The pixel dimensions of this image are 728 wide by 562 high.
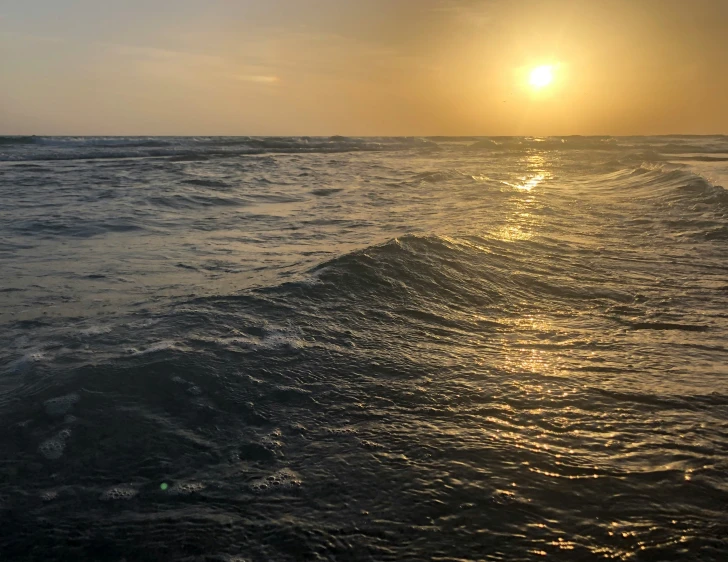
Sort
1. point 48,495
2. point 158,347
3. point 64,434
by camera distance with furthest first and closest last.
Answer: point 158,347, point 64,434, point 48,495

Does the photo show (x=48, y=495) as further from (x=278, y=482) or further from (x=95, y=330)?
(x=95, y=330)

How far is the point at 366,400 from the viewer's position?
140 inches

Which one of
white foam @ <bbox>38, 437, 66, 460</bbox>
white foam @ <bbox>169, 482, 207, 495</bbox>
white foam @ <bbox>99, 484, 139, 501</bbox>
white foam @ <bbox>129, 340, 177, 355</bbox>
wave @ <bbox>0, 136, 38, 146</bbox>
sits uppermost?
wave @ <bbox>0, 136, 38, 146</bbox>

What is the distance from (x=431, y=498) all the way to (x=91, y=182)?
16944mm

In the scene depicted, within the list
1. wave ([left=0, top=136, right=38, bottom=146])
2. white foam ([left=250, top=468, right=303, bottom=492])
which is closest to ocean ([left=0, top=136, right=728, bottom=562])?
white foam ([left=250, top=468, right=303, bottom=492])

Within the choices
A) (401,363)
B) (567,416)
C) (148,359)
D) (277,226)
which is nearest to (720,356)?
(567,416)

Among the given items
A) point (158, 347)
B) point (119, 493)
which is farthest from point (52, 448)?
point (158, 347)

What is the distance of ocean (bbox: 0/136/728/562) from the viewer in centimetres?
245

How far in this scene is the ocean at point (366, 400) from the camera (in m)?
2.45

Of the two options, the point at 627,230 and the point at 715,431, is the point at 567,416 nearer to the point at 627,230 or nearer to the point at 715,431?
the point at 715,431

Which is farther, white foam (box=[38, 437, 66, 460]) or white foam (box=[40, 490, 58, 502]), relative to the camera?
white foam (box=[38, 437, 66, 460])

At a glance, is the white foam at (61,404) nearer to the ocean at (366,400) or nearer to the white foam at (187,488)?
the ocean at (366,400)

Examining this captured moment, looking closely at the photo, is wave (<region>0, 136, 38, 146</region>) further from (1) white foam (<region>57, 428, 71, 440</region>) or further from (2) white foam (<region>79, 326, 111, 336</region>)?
(1) white foam (<region>57, 428, 71, 440</region>)

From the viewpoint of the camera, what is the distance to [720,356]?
4219 mm
